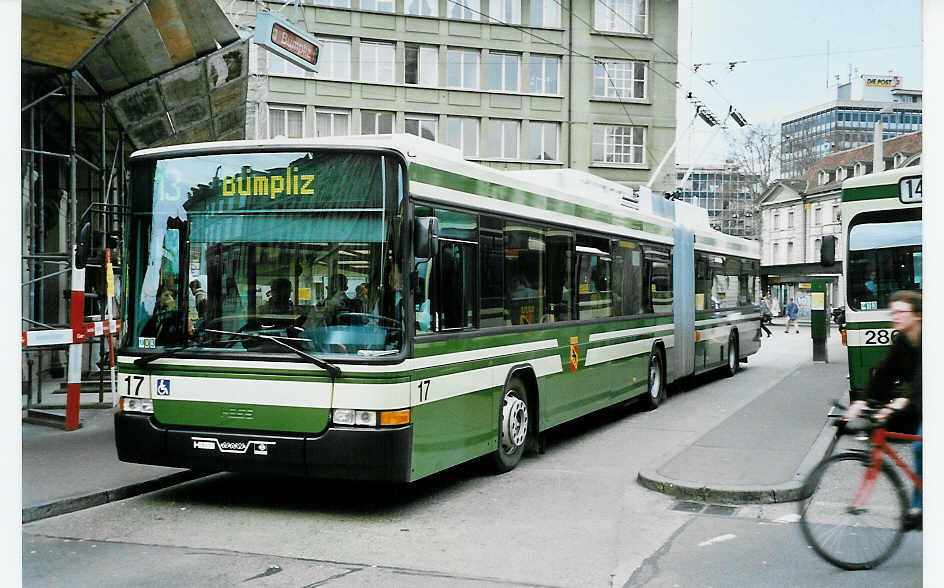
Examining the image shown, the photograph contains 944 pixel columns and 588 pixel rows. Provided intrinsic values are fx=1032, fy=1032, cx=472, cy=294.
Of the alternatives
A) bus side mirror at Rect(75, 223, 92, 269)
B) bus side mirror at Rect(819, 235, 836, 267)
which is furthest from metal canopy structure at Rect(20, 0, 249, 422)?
bus side mirror at Rect(819, 235, 836, 267)

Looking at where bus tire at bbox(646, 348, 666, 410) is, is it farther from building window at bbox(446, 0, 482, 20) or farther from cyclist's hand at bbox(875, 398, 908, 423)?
building window at bbox(446, 0, 482, 20)

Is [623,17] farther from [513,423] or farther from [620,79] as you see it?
[513,423]

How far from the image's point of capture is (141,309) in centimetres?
818

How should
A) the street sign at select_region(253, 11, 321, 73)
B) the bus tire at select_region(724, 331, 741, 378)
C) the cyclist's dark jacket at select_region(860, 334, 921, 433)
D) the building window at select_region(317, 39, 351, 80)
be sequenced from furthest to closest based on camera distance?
the building window at select_region(317, 39, 351, 80), the bus tire at select_region(724, 331, 741, 378), the street sign at select_region(253, 11, 321, 73), the cyclist's dark jacket at select_region(860, 334, 921, 433)

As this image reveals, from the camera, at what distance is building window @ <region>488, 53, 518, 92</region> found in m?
46.6

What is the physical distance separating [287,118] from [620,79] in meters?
15.3

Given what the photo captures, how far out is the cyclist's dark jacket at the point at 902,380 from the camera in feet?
21.1

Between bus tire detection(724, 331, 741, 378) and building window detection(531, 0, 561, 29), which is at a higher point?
building window detection(531, 0, 561, 29)

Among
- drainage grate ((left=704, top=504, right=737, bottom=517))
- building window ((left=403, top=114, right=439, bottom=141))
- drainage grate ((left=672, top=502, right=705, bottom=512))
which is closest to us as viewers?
drainage grate ((left=704, top=504, right=737, bottom=517))

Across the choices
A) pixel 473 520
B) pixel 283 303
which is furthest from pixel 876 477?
pixel 283 303

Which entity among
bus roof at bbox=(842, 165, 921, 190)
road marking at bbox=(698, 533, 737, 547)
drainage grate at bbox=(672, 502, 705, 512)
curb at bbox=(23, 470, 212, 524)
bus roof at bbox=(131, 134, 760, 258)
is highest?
bus roof at bbox=(842, 165, 921, 190)

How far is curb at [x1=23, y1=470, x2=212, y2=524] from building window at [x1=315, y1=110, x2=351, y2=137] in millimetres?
36393

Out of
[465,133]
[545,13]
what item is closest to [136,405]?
[465,133]

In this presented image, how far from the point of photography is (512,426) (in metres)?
9.93
